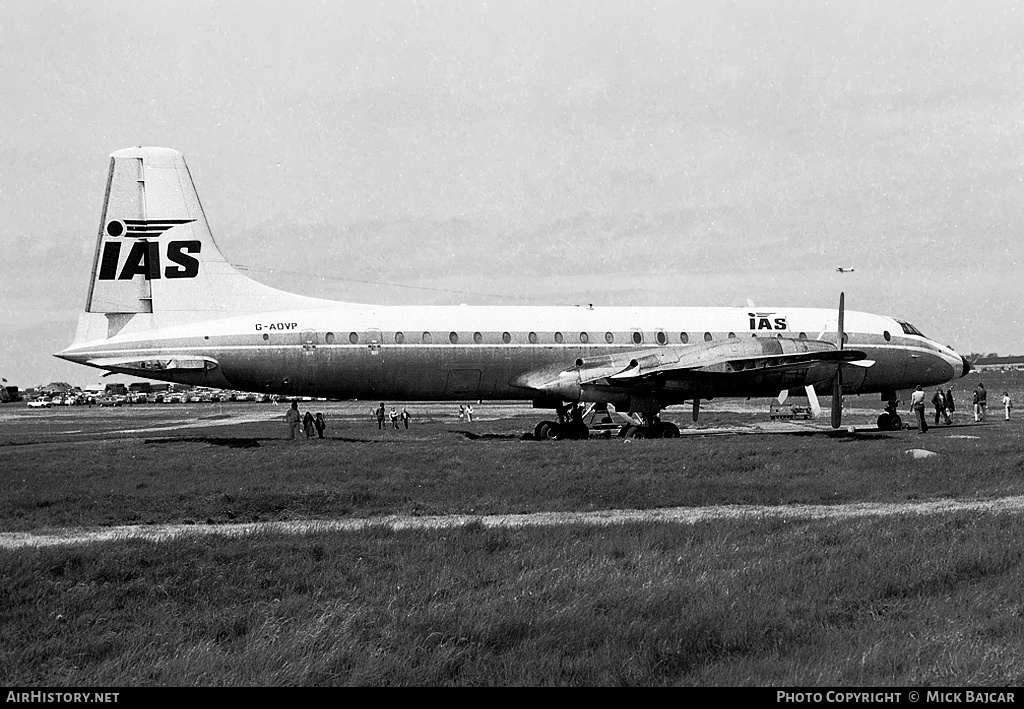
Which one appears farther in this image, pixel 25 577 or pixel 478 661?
pixel 25 577

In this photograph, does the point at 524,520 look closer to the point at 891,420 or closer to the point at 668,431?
the point at 668,431

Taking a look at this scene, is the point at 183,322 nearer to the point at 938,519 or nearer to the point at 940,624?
the point at 938,519

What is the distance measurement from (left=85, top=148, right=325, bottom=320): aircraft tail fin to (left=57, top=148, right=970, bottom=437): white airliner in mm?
35

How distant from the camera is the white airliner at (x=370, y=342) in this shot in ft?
103

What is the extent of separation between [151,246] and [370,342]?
799 centimetres

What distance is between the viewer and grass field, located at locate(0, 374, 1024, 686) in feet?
33.5

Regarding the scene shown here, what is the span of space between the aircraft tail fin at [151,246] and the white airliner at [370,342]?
0.11ft

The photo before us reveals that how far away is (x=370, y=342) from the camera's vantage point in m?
32.7

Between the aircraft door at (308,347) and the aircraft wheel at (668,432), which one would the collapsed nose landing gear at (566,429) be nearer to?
the aircraft wheel at (668,432)

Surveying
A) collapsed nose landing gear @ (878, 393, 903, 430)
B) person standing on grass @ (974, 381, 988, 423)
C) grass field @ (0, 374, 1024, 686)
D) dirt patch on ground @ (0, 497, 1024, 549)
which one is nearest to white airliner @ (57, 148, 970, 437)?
collapsed nose landing gear @ (878, 393, 903, 430)

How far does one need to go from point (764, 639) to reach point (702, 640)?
2.55 ft

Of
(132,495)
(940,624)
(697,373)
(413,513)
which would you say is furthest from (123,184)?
(940,624)

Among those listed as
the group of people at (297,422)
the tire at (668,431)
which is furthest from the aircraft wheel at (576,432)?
the group of people at (297,422)

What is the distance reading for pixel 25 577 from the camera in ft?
41.7
